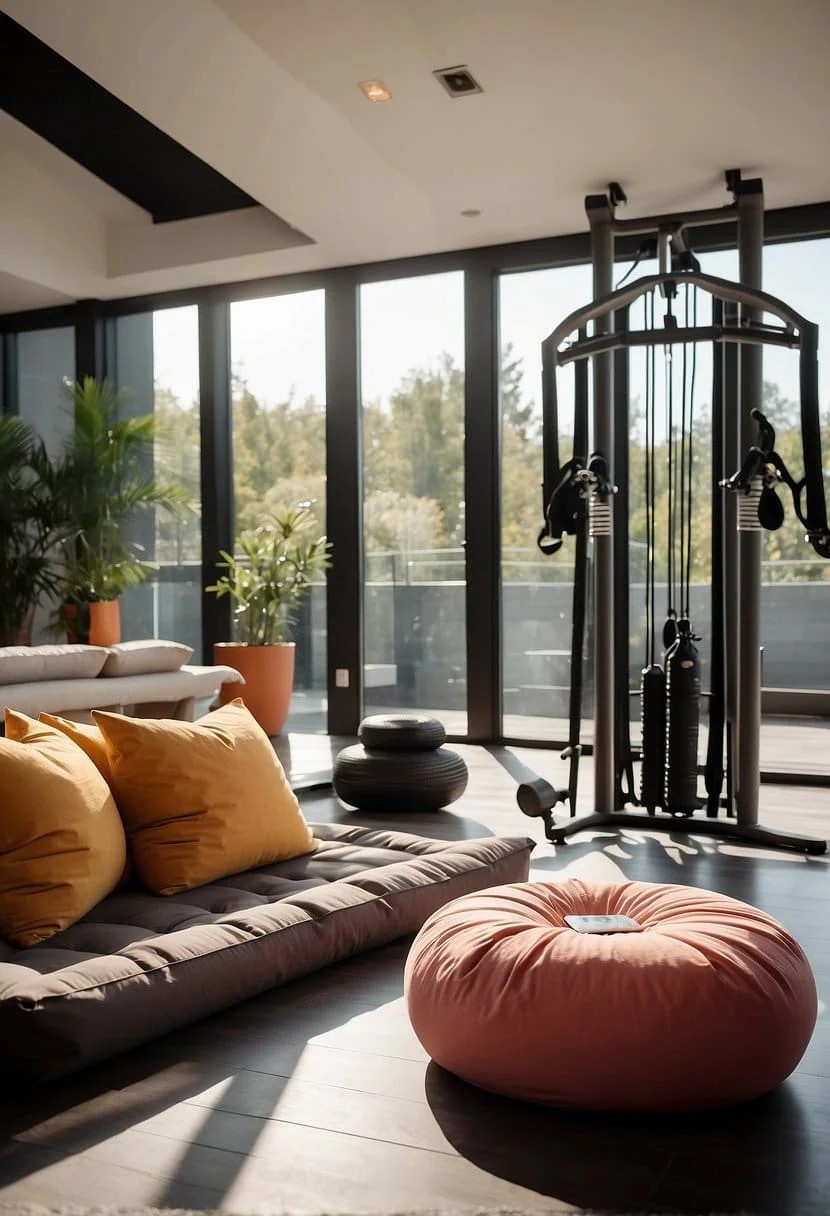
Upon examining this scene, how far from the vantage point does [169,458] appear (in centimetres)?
769

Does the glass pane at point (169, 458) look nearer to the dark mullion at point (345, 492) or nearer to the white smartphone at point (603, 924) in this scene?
the dark mullion at point (345, 492)

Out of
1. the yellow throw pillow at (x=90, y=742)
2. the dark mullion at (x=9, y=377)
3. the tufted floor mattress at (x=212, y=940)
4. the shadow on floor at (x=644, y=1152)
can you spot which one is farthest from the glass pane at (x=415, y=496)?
the shadow on floor at (x=644, y=1152)

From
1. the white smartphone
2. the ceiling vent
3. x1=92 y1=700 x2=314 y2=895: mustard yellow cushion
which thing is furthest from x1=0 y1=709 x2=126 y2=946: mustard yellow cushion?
the ceiling vent

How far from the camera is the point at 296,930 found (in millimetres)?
2650

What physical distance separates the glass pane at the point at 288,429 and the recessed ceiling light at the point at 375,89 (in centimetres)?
252

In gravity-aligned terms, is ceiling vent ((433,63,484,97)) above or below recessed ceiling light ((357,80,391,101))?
below

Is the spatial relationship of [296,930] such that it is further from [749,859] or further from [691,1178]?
[749,859]

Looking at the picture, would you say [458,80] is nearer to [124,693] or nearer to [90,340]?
[124,693]

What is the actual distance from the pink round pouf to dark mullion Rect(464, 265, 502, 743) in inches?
174

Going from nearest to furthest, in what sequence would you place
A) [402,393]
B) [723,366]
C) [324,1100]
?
[324,1100]
[723,366]
[402,393]

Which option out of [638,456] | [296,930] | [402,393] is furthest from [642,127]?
[296,930]

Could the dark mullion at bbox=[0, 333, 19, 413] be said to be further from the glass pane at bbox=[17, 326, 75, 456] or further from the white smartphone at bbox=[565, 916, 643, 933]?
the white smartphone at bbox=[565, 916, 643, 933]

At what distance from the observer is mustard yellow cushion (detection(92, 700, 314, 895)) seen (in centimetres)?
290

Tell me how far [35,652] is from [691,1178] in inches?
149
